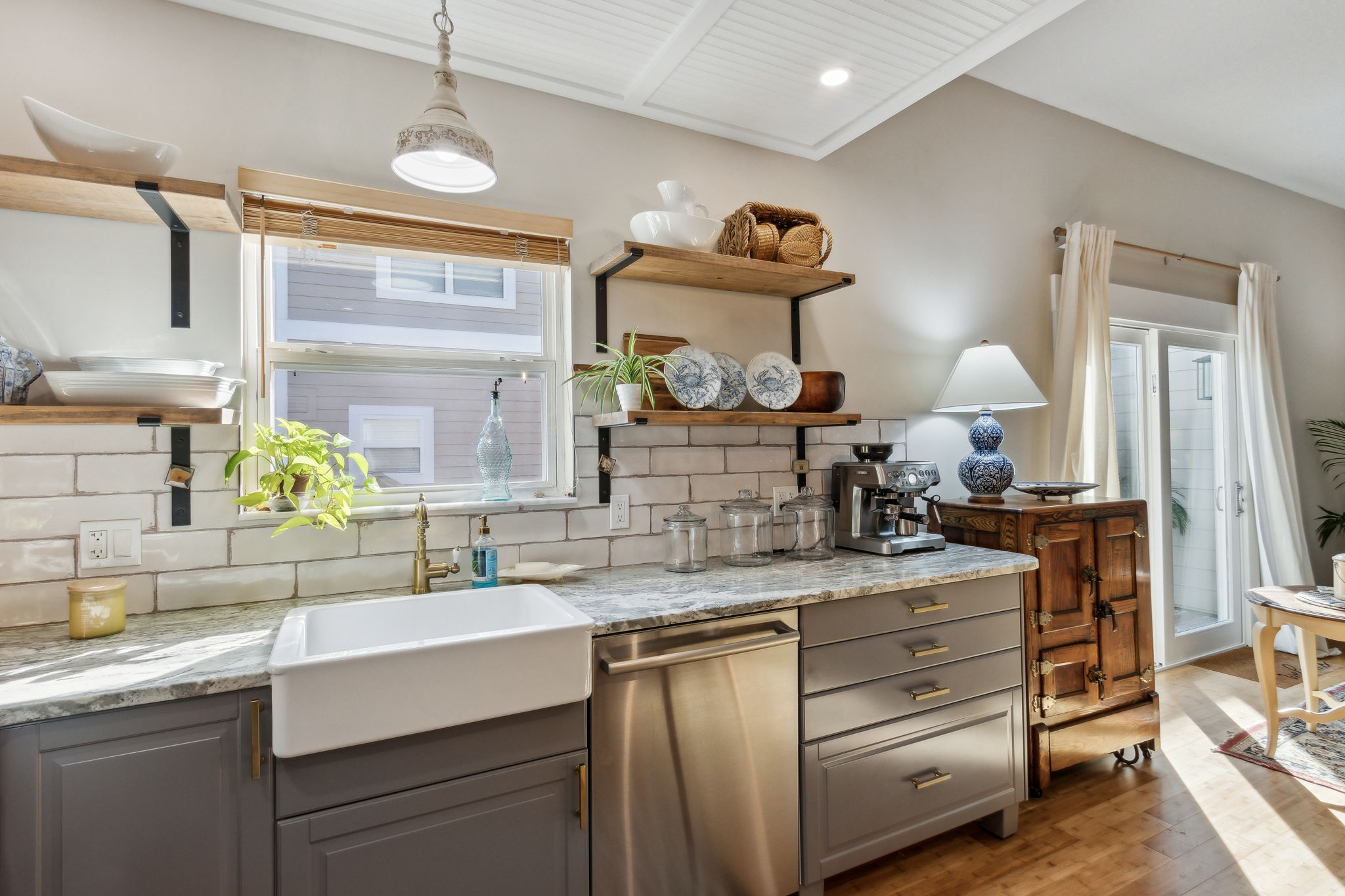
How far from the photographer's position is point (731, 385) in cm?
236

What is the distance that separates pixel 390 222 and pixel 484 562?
3.41ft

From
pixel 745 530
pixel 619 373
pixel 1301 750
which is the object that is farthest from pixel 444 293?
pixel 1301 750

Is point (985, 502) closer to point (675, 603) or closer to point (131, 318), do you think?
point (675, 603)

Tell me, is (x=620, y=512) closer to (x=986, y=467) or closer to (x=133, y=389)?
(x=133, y=389)

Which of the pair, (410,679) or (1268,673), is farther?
(1268,673)

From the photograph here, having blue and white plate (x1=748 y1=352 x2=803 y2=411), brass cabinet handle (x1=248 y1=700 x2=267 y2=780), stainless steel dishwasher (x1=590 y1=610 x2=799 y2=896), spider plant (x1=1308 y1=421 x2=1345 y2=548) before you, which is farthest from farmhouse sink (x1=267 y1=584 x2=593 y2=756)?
spider plant (x1=1308 y1=421 x2=1345 y2=548)

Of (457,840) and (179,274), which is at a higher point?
(179,274)

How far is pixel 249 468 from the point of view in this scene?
5.92 feet

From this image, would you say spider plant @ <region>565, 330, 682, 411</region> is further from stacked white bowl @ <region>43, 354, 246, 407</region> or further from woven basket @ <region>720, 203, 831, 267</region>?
stacked white bowl @ <region>43, 354, 246, 407</region>

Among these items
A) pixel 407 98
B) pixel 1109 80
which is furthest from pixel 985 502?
pixel 407 98

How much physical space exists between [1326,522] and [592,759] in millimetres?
5319

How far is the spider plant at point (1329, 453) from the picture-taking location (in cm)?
439

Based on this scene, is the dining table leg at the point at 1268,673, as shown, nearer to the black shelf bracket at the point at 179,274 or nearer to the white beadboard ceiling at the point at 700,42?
the white beadboard ceiling at the point at 700,42

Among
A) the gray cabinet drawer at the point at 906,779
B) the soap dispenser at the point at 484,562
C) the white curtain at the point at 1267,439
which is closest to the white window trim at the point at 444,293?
the soap dispenser at the point at 484,562
